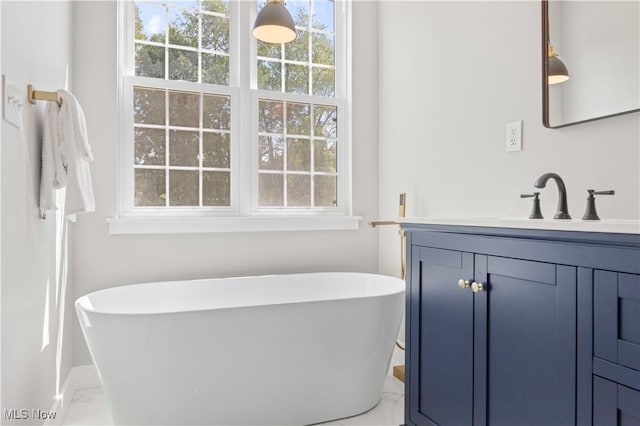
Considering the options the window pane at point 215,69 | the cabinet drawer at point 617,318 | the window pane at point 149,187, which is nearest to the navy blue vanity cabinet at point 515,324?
the cabinet drawer at point 617,318

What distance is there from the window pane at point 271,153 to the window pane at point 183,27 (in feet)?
2.57

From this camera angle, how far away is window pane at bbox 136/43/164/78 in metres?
2.72

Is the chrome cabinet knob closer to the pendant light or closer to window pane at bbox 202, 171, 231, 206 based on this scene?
the pendant light

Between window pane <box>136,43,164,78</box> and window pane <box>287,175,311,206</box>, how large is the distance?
43.3 inches

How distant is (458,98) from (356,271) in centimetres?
141

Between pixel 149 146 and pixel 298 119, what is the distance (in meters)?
1.04

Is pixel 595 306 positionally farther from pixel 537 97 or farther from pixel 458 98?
pixel 458 98

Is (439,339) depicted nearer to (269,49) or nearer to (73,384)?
(73,384)

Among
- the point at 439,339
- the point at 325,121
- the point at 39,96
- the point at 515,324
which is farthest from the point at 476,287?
the point at 325,121

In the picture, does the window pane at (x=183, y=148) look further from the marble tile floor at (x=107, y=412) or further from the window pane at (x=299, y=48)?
the marble tile floor at (x=107, y=412)

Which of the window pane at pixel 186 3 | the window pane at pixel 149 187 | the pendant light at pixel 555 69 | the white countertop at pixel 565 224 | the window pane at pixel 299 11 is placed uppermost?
the window pane at pixel 299 11

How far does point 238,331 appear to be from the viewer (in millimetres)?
1856

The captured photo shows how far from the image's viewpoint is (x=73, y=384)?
2.42m

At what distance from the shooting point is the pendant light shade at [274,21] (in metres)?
2.27
